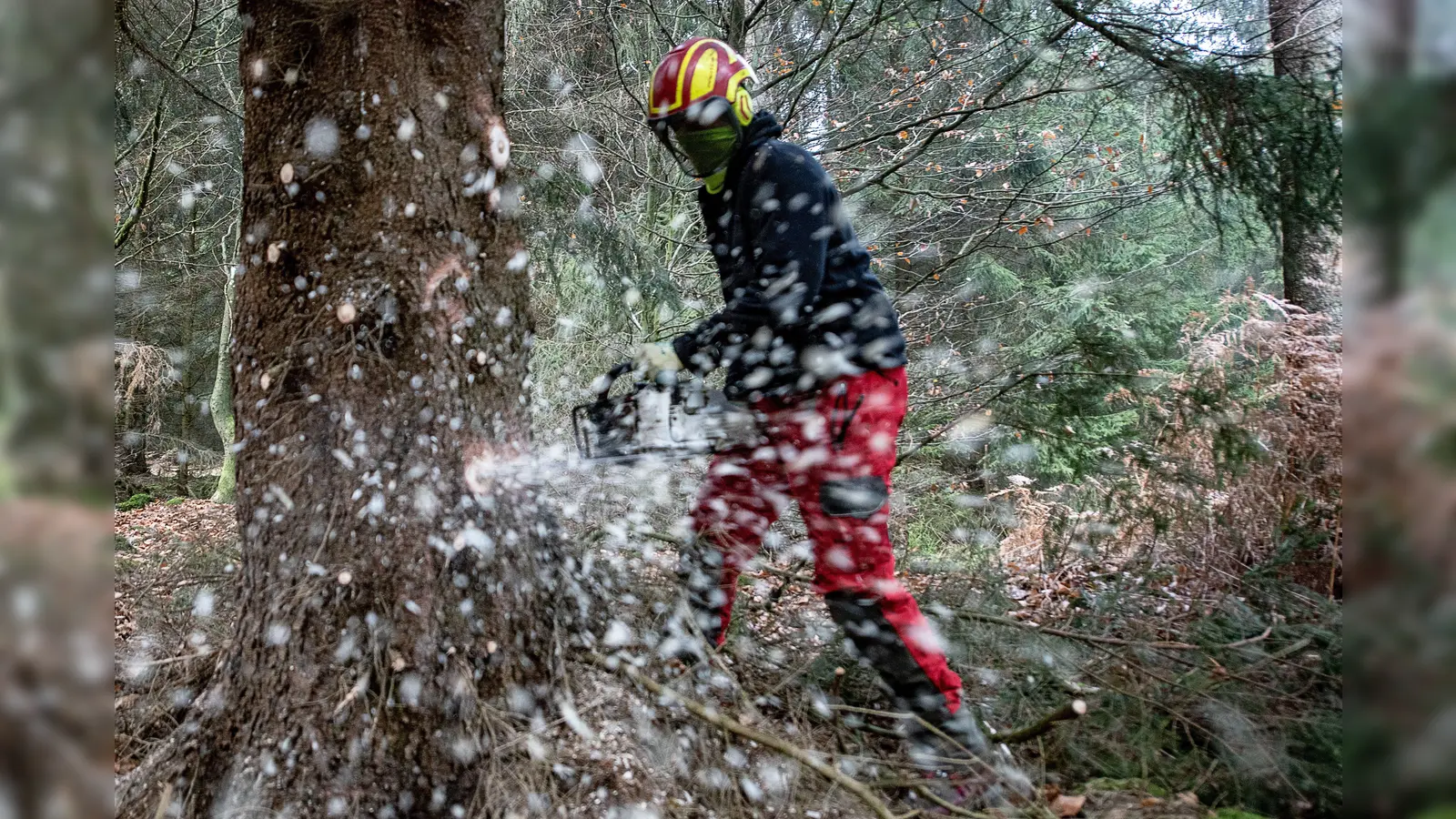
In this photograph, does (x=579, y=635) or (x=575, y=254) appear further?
(x=575, y=254)

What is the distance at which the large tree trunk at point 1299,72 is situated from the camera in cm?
309

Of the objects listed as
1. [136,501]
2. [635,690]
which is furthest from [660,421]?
[136,501]

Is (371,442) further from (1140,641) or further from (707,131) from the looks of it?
(1140,641)

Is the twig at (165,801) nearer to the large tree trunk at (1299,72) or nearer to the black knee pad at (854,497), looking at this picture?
the black knee pad at (854,497)

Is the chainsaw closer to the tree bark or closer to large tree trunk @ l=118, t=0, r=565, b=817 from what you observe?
large tree trunk @ l=118, t=0, r=565, b=817

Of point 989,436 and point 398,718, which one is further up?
point 989,436

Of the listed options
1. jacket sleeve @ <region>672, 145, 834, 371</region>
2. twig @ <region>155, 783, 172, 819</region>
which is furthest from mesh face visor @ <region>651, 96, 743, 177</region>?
twig @ <region>155, 783, 172, 819</region>

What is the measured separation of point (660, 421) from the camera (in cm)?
277

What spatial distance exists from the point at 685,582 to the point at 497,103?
167 cm

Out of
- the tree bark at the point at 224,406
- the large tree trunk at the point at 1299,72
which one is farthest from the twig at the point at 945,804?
the tree bark at the point at 224,406

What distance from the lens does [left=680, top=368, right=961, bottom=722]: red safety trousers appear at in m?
2.47
